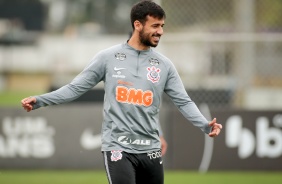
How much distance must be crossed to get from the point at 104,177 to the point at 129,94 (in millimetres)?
5694

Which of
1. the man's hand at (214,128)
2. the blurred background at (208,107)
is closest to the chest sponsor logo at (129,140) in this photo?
the man's hand at (214,128)

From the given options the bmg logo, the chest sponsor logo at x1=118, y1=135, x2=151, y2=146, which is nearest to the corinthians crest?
the chest sponsor logo at x1=118, y1=135, x2=151, y2=146

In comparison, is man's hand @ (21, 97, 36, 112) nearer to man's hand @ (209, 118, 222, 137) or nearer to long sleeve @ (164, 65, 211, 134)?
long sleeve @ (164, 65, 211, 134)

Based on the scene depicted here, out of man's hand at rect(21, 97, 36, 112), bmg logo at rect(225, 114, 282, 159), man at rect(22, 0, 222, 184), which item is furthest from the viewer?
bmg logo at rect(225, 114, 282, 159)

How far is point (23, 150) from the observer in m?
14.0

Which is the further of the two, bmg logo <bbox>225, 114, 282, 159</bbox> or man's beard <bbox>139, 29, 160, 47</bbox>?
bmg logo <bbox>225, 114, 282, 159</bbox>

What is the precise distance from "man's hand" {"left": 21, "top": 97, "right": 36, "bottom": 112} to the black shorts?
2.54 ft

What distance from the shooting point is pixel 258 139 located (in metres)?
14.0

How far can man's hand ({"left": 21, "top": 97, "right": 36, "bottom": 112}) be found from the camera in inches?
289

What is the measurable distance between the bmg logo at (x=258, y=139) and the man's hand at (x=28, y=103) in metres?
6.94

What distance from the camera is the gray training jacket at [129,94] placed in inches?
294

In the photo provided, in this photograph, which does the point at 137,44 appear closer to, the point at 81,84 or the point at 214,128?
the point at 81,84

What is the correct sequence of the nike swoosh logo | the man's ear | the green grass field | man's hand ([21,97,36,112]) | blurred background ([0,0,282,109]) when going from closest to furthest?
man's hand ([21,97,36,112]), the man's ear, the green grass field, the nike swoosh logo, blurred background ([0,0,282,109])

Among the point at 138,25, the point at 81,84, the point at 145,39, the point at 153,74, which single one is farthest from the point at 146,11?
the point at 81,84
